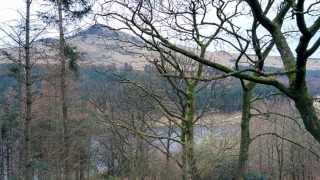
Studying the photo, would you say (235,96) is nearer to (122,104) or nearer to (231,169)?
(122,104)

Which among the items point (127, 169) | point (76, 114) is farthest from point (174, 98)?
point (127, 169)

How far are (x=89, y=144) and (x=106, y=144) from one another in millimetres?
1264

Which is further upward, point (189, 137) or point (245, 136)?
point (245, 136)

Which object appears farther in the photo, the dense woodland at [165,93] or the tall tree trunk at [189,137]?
the tall tree trunk at [189,137]

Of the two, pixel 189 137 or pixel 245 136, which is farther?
pixel 189 137

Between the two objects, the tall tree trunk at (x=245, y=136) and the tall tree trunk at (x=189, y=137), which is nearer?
the tall tree trunk at (x=245, y=136)

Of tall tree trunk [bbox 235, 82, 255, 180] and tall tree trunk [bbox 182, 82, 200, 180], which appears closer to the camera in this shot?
tall tree trunk [bbox 235, 82, 255, 180]

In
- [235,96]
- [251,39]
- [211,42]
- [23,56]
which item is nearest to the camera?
[251,39]

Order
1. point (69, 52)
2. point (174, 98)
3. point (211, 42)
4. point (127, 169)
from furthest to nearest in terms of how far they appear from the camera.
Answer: point (127, 169) < point (69, 52) < point (174, 98) < point (211, 42)

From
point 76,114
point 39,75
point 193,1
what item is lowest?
point 76,114

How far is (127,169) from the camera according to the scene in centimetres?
3397

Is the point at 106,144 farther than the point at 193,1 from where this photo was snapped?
Yes

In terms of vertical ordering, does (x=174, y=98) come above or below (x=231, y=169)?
above

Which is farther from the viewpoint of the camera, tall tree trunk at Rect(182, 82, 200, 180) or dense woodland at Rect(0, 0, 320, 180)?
tall tree trunk at Rect(182, 82, 200, 180)
